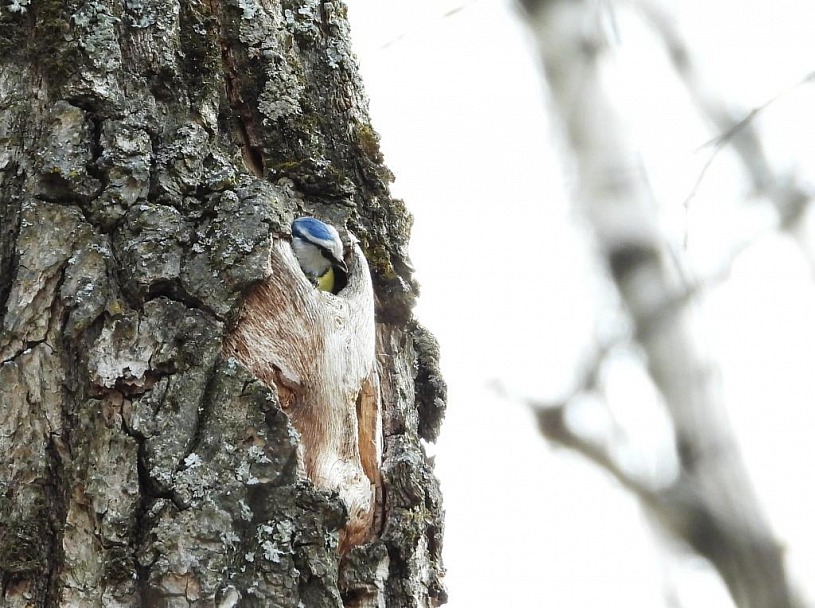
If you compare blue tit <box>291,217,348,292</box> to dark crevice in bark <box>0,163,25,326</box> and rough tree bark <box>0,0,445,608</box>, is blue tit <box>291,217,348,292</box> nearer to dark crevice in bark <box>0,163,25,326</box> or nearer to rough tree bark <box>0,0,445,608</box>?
rough tree bark <box>0,0,445,608</box>

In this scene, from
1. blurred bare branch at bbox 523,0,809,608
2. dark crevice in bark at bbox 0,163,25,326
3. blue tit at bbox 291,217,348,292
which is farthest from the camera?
blue tit at bbox 291,217,348,292

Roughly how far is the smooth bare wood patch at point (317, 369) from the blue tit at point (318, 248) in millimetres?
62

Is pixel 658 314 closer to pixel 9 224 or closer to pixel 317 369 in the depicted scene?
pixel 317 369

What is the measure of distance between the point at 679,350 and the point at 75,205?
922 mm

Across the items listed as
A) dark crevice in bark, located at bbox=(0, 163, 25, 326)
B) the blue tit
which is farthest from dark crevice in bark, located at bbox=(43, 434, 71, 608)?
the blue tit

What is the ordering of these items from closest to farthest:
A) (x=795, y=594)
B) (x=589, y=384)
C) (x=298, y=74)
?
(x=795, y=594), (x=298, y=74), (x=589, y=384)

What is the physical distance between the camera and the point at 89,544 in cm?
127

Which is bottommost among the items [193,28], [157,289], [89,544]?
[89,544]

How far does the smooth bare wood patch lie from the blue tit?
0.06 m

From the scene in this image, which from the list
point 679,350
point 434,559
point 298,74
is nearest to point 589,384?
point 434,559

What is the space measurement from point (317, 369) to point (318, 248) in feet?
0.76

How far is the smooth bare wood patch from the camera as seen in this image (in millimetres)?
1439

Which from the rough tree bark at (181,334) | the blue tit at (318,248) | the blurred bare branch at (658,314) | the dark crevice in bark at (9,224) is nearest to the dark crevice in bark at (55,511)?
the rough tree bark at (181,334)

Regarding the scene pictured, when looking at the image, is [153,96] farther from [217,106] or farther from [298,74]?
[298,74]
